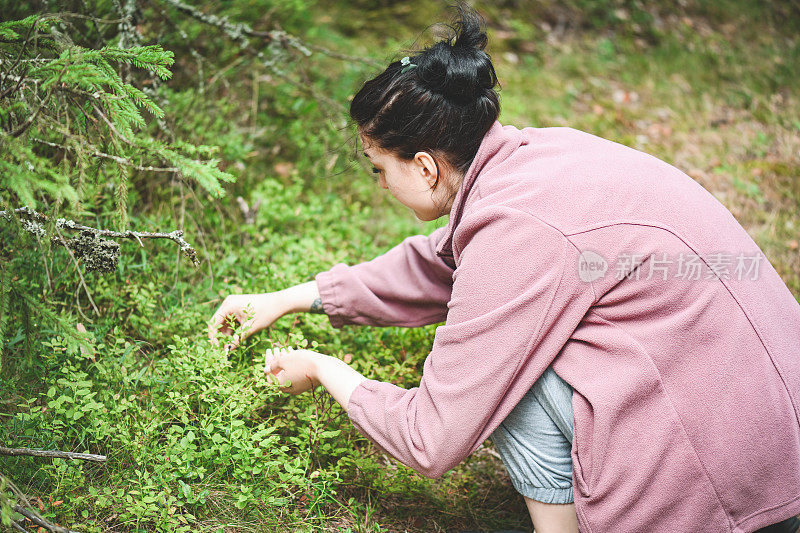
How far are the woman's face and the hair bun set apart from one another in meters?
0.19

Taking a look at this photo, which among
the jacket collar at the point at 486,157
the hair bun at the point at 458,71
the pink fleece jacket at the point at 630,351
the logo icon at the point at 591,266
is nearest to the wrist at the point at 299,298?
the jacket collar at the point at 486,157

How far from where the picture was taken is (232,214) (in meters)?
2.91

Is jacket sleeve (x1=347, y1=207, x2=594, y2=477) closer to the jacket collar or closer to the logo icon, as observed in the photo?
the logo icon

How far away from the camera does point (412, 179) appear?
1.81m

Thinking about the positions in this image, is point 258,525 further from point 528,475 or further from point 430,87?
point 430,87

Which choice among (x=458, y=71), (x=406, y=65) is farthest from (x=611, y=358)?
(x=406, y=65)

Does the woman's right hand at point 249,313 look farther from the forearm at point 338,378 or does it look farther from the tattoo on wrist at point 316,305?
the forearm at point 338,378

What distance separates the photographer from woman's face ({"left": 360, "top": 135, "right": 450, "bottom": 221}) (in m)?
1.79

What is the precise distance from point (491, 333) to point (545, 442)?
1.19 ft

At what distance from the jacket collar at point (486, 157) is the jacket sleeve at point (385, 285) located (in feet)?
1.14

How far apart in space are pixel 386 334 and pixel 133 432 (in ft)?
3.25

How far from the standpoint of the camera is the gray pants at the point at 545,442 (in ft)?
5.20

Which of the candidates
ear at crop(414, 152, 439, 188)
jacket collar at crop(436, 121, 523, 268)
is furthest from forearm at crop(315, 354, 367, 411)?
ear at crop(414, 152, 439, 188)

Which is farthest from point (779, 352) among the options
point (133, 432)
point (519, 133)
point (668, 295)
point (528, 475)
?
point (133, 432)
